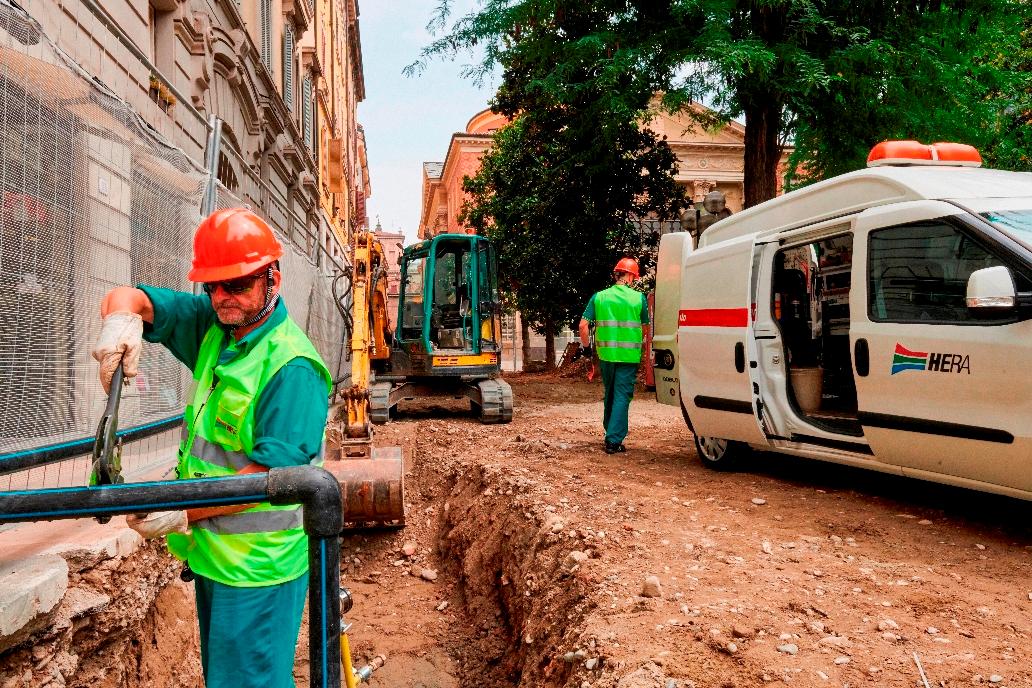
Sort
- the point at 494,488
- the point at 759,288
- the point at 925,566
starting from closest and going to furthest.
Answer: the point at 925,566, the point at 759,288, the point at 494,488

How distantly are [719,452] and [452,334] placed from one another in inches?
265

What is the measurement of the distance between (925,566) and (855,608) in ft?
2.69

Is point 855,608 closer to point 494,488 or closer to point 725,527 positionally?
point 725,527

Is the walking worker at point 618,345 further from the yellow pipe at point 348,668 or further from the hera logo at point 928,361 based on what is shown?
the yellow pipe at point 348,668

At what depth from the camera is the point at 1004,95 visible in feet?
43.8

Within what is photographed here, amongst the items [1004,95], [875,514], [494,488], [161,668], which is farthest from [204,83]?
[1004,95]

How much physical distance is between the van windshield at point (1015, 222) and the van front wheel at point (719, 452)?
3070 mm

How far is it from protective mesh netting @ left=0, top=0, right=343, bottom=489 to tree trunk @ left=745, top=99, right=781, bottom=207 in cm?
1056

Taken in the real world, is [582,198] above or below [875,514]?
above

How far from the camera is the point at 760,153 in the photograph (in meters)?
13.1

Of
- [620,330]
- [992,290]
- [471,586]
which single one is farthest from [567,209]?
[992,290]

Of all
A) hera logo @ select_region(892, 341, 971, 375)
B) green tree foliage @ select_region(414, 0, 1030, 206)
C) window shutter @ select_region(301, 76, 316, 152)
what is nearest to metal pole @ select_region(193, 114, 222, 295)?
hera logo @ select_region(892, 341, 971, 375)

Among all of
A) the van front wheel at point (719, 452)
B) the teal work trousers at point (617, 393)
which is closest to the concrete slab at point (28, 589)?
the van front wheel at point (719, 452)

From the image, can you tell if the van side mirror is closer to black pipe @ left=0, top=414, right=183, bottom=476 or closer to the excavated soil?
the excavated soil
